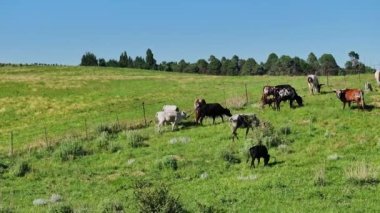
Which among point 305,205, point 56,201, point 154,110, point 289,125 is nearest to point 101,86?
point 154,110

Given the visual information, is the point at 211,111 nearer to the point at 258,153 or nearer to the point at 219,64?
the point at 258,153

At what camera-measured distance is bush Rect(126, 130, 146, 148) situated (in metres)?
30.2

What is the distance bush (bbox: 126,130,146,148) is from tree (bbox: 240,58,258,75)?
139 meters

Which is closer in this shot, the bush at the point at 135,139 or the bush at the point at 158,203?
the bush at the point at 158,203

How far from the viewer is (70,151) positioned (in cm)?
2936

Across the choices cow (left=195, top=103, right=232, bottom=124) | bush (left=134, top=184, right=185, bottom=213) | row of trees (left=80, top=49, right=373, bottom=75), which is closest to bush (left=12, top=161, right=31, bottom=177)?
bush (left=134, top=184, right=185, bottom=213)

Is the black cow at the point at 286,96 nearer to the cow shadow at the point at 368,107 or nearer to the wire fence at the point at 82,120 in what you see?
the cow shadow at the point at 368,107

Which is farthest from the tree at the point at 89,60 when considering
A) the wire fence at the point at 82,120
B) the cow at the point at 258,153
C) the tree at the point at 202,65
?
the cow at the point at 258,153

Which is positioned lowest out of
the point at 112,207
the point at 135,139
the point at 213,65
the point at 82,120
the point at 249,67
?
the point at 82,120

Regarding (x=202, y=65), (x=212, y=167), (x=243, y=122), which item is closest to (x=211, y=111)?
(x=243, y=122)

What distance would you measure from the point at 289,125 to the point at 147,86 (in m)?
47.5

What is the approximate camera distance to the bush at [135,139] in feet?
99.2

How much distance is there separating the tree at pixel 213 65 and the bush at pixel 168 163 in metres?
155

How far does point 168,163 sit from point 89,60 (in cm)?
16377
